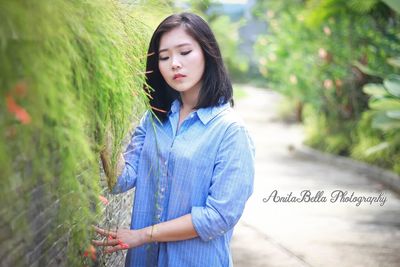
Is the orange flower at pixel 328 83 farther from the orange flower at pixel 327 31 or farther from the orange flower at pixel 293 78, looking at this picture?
the orange flower at pixel 293 78

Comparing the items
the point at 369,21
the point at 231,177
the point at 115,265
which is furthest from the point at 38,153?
the point at 369,21

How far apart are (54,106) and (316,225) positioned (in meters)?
5.43

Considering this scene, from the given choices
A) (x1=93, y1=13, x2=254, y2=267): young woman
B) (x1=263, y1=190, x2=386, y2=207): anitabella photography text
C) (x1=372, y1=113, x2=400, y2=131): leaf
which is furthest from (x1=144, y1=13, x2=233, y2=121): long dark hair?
(x1=263, y1=190, x2=386, y2=207): anitabella photography text

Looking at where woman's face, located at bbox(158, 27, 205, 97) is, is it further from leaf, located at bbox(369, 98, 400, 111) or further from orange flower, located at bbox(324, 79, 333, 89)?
orange flower, located at bbox(324, 79, 333, 89)

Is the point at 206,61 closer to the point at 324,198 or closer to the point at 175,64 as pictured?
the point at 175,64

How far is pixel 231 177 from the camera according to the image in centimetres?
216

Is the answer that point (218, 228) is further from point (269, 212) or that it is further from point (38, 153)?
point (269, 212)

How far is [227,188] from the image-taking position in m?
2.15

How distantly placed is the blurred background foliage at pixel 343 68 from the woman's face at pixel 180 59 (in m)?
5.35

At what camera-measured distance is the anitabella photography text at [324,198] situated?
7668mm

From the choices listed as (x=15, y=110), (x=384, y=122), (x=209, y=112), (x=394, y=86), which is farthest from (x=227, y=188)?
(x=384, y=122)

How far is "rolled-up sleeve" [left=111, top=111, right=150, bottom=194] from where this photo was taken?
7.90ft

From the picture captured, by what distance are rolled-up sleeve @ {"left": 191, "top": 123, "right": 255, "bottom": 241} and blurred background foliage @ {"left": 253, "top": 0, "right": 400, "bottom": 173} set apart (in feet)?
17.7

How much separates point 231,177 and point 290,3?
14472 millimetres
